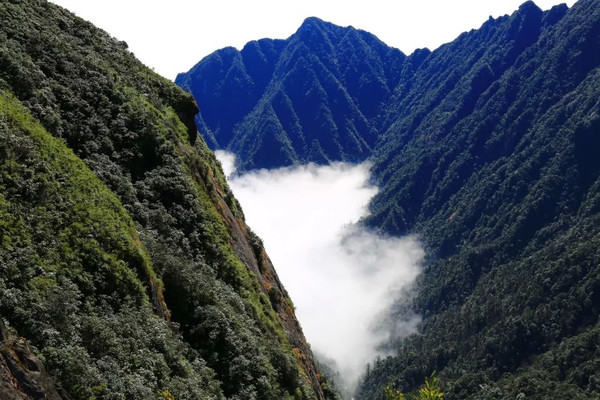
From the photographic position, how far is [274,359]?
26.9m

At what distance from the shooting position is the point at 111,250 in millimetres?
21125

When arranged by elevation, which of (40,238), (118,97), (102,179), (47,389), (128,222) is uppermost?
(118,97)

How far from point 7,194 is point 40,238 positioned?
6.31 feet

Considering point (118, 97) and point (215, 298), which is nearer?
point (215, 298)

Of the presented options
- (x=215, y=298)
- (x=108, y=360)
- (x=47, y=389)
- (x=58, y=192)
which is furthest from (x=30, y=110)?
(x=47, y=389)

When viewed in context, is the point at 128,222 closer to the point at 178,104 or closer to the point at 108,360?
the point at 108,360

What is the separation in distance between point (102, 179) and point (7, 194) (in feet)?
24.6

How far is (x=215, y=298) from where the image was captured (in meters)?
25.2

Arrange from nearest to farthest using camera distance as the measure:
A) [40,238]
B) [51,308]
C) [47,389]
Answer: [47,389] → [51,308] → [40,238]

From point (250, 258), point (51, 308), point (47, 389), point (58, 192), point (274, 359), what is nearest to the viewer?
point (47, 389)

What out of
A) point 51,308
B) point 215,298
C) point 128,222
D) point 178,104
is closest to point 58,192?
point 128,222

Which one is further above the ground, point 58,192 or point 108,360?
point 58,192

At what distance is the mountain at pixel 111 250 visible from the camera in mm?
16484

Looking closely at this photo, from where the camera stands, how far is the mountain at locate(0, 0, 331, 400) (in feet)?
54.1
